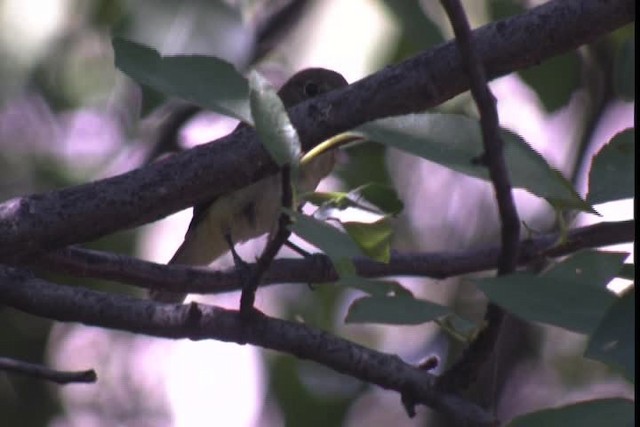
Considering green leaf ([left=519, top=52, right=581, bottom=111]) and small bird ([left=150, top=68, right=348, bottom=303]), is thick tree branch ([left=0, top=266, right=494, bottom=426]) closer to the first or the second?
green leaf ([left=519, top=52, right=581, bottom=111])

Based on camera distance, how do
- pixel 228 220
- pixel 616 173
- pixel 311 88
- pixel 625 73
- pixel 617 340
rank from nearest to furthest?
pixel 617 340 < pixel 616 173 < pixel 625 73 < pixel 228 220 < pixel 311 88

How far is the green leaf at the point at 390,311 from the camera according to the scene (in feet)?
4.48

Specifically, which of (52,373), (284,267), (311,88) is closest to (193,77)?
(52,373)

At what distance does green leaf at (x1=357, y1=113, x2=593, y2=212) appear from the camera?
1.42 metres

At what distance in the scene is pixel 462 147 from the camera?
1.45 meters

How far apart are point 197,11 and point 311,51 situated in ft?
0.88

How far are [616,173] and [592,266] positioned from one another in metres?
0.17

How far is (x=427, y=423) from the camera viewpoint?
16.7 feet

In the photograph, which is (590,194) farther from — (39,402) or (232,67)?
(39,402)

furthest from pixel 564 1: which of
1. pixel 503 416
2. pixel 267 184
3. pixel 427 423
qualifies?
pixel 503 416

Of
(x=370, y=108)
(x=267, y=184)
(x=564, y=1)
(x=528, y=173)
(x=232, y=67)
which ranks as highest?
(x=267, y=184)

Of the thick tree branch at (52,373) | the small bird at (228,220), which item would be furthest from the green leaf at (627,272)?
the small bird at (228,220)

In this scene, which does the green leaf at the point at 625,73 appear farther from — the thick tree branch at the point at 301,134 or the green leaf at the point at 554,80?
the green leaf at the point at 554,80

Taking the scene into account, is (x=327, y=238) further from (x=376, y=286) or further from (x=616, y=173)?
(x=616, y=173)
